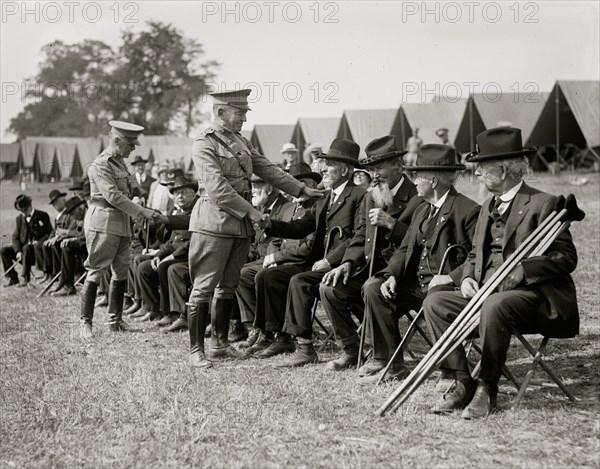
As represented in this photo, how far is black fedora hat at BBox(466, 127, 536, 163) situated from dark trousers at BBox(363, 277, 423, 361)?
1.16m

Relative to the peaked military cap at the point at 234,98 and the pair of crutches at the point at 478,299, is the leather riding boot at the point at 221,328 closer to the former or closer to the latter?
the peaked military cap at the point at 234,98

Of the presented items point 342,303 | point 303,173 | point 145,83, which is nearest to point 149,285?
point 303,173

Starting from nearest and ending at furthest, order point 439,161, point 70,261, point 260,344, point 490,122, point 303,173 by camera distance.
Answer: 1. point 439,161
2. point 260,344
3. point 303,173
4. point 70,261
5. point 490,122

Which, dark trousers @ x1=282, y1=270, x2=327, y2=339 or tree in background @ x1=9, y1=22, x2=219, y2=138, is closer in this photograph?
dark trousers @ x1=282, y1=270, x2=327, y2=339

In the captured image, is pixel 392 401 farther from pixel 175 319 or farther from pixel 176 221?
pixel 175 319

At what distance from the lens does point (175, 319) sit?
28.6ft

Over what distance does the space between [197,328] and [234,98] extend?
1879mm

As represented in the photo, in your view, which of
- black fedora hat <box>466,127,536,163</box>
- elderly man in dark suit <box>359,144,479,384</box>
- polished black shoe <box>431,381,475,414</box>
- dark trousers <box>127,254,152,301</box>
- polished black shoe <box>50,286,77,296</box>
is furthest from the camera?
polished black shoe <box>50,286,77,296</box>

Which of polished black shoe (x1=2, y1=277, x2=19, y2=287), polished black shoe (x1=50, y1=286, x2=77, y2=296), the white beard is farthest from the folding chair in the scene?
polished black shoe (x1=2, y1=277, x2=19, y2=287)

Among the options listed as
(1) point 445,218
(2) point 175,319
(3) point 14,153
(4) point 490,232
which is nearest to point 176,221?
(2) point 175,319

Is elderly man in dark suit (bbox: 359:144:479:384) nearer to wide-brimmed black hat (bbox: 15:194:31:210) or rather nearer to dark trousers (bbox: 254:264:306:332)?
dark trousers (bbox: 254:264:306:332)

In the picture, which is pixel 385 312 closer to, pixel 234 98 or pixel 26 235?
pixel 234 98

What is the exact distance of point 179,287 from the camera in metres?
8.21

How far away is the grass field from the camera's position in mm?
3898
